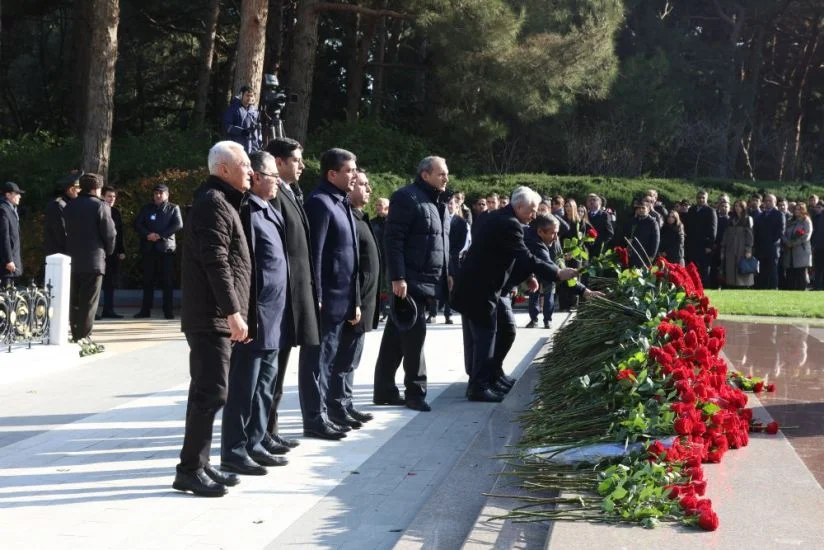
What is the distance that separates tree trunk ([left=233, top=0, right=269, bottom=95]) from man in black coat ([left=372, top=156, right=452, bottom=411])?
12.7 m

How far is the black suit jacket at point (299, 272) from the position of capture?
287 inches

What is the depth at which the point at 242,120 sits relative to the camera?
1534cm

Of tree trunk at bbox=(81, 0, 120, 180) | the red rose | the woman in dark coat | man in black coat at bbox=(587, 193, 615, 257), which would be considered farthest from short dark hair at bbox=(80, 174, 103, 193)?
the woman in dark coat

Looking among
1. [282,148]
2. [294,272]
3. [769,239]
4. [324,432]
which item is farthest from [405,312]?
[769,239]

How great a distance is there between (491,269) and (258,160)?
3.06 meters

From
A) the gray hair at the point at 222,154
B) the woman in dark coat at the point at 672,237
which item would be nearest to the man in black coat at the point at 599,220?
the woman in dark coat at the point at 672,237

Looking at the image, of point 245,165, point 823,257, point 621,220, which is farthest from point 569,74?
point 245,165

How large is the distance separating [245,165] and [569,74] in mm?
23488

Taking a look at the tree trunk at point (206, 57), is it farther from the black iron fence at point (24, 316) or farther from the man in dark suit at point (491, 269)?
the man in dark suit at point (491, 269)

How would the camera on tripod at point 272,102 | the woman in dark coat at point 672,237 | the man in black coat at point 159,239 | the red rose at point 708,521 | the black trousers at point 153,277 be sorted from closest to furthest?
the red rose at point 708,521, the camera on tripod at point 272,102, the man in black coat at point 159,239, the black trousers at point 153,277, the woman in dark coat at point 672,237

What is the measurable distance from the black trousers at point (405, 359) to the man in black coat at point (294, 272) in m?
1.66

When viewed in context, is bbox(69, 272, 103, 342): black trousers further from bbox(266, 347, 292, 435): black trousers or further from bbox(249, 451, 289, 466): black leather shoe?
bbox(249, 451, 289, 466): black leather shoe

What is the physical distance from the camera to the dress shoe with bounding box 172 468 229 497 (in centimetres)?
630

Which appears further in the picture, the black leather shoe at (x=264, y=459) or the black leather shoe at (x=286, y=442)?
the black leather shoe at (x=286, y=442)
